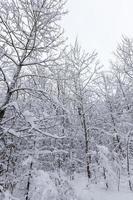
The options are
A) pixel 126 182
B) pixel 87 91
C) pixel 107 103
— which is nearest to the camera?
pixel 126 182

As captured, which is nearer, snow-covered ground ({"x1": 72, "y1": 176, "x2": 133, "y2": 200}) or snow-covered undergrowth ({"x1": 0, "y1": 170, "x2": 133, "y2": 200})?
snow-covered undergrowth ({"x1": 0, "y1": 170, "x2": 133, "y2": 200})

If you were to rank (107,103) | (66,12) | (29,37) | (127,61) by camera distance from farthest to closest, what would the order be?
(107,103)
(127,61)
(66,12)
(29,37)

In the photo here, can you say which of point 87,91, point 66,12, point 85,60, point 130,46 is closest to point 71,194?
point 66,12

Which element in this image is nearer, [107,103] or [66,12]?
[66,12]

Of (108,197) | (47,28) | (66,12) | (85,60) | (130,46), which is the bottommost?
(108,197)

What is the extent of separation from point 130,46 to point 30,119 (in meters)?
11.5

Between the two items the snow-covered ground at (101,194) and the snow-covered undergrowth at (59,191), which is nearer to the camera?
the snow-covered undergrowth at (59,191)

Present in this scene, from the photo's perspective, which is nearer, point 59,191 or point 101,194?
point 59,191

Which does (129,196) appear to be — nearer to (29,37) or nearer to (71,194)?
(71,194)

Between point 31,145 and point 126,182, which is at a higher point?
point 31,145

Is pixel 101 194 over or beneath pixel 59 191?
beneath

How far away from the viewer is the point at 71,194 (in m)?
6.34

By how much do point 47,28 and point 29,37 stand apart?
0.68 metres

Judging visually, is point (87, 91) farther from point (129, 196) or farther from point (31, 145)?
point (129, 196)
